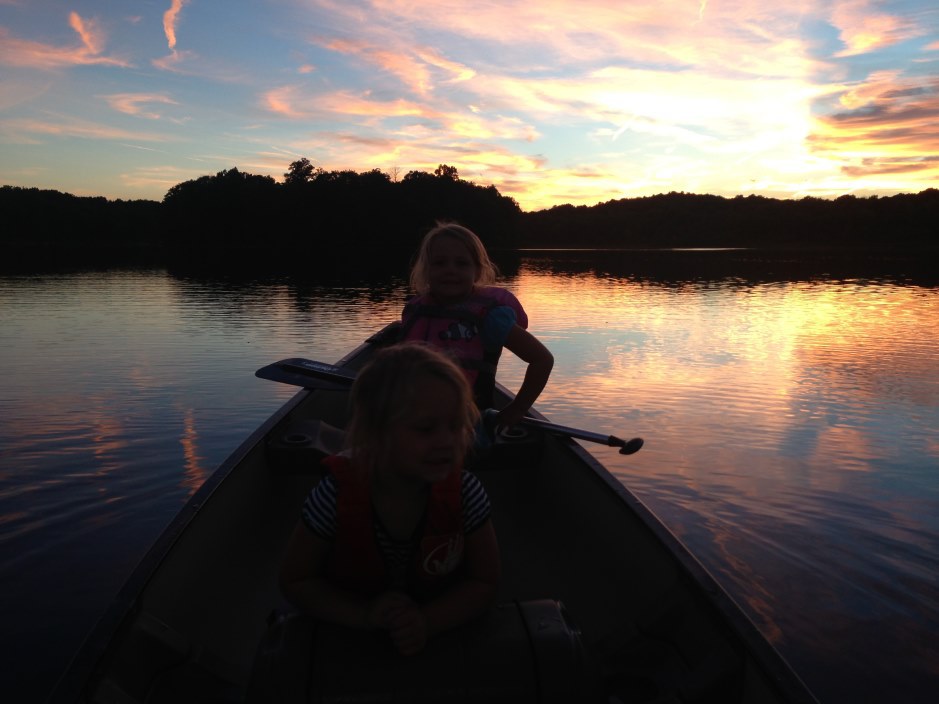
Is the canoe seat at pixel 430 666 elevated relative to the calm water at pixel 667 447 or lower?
elevated

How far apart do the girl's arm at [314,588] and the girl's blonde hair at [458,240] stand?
1949 mm

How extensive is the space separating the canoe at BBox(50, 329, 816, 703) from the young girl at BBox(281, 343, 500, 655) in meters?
0.07

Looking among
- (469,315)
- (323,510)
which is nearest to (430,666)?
(323,510)

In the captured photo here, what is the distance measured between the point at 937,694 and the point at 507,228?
287ft

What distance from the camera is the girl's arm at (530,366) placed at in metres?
3.43

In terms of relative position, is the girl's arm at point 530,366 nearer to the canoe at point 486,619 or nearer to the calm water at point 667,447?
the canoe at point 486,619

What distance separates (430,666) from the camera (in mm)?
1552

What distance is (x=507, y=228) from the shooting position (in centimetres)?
8919

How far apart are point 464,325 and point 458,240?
444 mm

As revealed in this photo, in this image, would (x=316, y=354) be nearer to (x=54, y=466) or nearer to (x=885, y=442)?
(x=54, y=466)

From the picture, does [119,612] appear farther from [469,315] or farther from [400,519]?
[469,315]

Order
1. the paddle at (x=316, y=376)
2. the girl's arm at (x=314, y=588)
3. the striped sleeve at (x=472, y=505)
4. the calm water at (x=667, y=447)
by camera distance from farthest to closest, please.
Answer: the paddle at (x=316, y=376) → the calm water at (x=667, y=447) → the striped sleeve at (x=472, y=505) → the girl's arm at (x=314, y=588)

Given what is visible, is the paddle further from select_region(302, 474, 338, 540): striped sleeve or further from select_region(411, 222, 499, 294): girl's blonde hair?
select_region(302, 474, 338, 540): striped sleeve

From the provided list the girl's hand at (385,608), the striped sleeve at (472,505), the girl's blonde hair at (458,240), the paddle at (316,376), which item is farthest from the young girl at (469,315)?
the girl's hand at (385,608)
